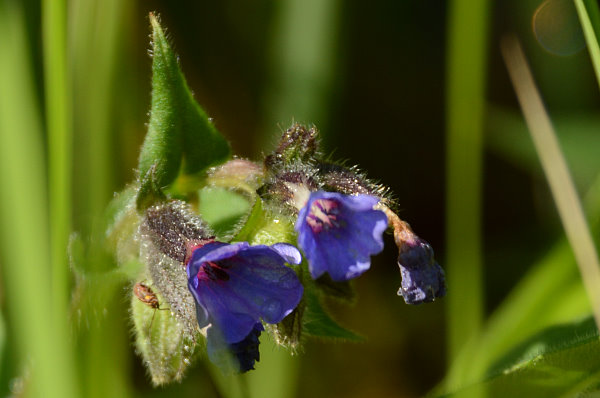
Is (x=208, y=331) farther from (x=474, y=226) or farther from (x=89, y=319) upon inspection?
(x=474, y=226)

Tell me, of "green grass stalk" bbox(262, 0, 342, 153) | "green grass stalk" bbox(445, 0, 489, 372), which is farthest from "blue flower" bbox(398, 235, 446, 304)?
"green grass stalk" bbox(262, 0, 342, 153)

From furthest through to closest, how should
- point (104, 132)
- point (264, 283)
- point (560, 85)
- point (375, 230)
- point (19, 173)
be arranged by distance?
point (560, 85), point (104, 132), point (19, 173), point (264, 283), point (375, 230)

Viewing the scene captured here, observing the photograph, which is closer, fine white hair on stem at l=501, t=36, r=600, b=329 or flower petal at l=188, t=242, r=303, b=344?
flower petal at l=188, t=242, r=303, b=344

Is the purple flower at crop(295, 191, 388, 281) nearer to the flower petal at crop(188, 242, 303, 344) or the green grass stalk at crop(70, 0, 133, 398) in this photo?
the flower petal at crop(188, 242, 303, 344)

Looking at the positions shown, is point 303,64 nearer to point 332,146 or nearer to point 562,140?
point 332,146

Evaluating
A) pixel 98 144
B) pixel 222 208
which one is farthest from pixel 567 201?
pixel 98 144

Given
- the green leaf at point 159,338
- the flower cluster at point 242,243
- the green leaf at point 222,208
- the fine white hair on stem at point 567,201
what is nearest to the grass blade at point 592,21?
the fine white hair on stem at point 567,201

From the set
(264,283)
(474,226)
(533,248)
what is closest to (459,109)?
(474,226)
